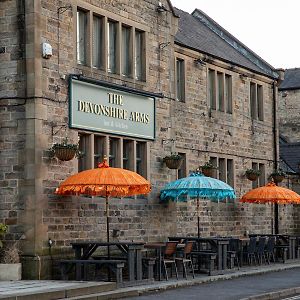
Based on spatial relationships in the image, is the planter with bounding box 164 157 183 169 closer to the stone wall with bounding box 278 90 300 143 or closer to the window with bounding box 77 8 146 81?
the window with bounding box 77 8 146 81

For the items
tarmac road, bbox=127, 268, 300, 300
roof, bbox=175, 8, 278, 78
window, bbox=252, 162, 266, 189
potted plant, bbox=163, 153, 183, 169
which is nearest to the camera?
tarmac road, bbox=127, 268, 300, 300

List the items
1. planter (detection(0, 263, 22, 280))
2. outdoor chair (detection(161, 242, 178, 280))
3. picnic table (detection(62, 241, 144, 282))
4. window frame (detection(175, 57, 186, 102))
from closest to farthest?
picnic table (detection(62, 241, 144, 282)) → planter (detection(0, 263, 22, 280)) → outdoor chair (detection(161, 242, 178, 280)) → window frame (detection(175, 57, 186, 102))

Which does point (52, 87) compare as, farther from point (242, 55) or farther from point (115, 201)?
point (242, 55)

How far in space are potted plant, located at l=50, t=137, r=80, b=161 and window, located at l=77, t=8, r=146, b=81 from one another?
264 cm

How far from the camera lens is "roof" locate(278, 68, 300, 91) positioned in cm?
4663

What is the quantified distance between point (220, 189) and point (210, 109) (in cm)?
627

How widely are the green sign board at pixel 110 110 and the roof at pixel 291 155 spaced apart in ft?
45.7

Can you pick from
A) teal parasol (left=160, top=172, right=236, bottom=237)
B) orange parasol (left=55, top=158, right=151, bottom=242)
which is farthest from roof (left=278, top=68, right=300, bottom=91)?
orange parasol (left=55, top=158, right=151, bottom=242)

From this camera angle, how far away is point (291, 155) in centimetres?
3803

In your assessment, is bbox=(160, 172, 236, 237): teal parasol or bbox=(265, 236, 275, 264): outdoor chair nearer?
bbox=(160, 172, 236, 237): teal parasol

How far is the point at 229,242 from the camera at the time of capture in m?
25.1

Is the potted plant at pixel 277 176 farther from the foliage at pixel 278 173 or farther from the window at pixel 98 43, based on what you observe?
the window at pixel 98 43

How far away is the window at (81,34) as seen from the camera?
21.5 metres

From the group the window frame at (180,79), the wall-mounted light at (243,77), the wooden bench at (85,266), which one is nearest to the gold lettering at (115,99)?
the wooden bench at (85,266)
